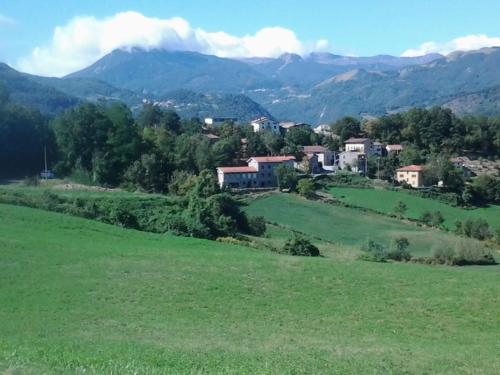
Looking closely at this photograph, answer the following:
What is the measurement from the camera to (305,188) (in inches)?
3189

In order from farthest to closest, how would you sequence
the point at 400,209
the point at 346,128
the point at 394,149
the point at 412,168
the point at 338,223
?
the point at 346,128, the point at 394,149, the point at 412,168, the point at 400,209, the point at 338,223

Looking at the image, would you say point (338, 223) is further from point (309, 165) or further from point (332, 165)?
point (332, 165)

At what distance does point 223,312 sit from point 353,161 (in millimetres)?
85983

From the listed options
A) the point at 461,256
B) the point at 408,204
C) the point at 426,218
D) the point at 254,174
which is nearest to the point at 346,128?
the point at 254,174

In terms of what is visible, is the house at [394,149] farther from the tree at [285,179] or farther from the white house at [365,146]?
the tree at [285,179]

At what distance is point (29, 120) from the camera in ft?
238

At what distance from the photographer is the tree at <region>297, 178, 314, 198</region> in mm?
80938

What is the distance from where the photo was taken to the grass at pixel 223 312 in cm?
1484

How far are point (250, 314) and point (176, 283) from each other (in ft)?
15.8

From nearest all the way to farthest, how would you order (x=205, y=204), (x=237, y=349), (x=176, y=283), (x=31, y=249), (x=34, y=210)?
1. (x=237, y=349)
2. (x=176, y=283)
3. (x=31, y=249)
4. (x=34, y=210)
5. (x=205, y=204)

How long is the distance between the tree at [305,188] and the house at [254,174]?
792 centimetres

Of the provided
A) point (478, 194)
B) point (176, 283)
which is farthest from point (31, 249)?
point (478, 194)

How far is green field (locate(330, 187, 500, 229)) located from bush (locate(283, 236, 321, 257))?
35.5 m

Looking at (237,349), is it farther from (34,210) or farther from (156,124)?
(156,124)
